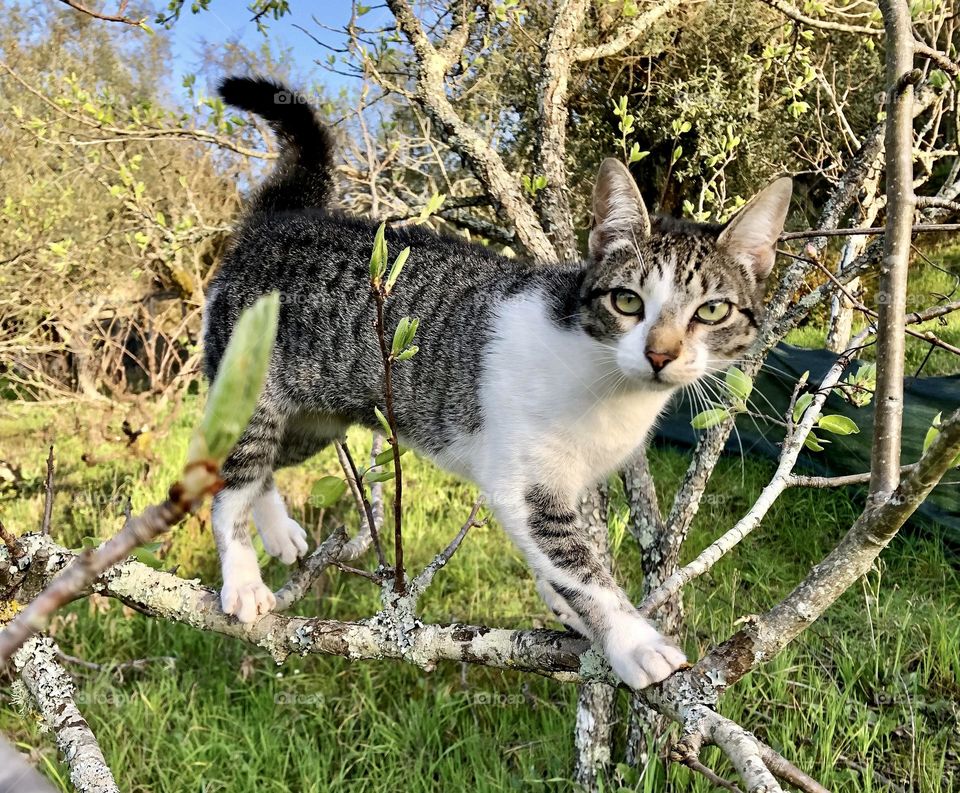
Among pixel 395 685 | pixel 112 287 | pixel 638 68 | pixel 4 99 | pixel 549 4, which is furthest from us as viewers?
pixel 638 68

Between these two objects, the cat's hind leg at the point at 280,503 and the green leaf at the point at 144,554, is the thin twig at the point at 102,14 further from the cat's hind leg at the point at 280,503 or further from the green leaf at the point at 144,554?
the cat's hind leg at the point at 280,503

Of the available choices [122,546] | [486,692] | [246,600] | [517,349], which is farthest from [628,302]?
[486,692]

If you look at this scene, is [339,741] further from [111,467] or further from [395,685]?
[111,467]

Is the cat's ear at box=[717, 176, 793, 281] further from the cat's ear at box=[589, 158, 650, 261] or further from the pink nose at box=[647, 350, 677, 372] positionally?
the pink nose at box=[647, 350, 677, 372]

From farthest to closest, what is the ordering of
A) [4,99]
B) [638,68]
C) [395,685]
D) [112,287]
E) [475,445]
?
1. [638,68]
2. [112,287]
3. [4,99]
4. [395,685]
5. [475,445]

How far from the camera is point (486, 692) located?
2473mm

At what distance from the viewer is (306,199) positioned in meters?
2.43

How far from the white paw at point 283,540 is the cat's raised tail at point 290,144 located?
110cm

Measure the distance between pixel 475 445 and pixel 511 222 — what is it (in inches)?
27.3

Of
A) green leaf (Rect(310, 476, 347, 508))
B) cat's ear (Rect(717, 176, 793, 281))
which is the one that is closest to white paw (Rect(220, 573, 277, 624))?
green leaf (Rect(310, 476, 347, 508))

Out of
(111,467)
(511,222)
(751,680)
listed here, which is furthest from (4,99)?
(751,680)

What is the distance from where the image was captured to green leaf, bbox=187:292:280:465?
0.27 m

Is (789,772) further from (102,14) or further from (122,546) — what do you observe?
(102,14)

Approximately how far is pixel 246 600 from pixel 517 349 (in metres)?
0.87
